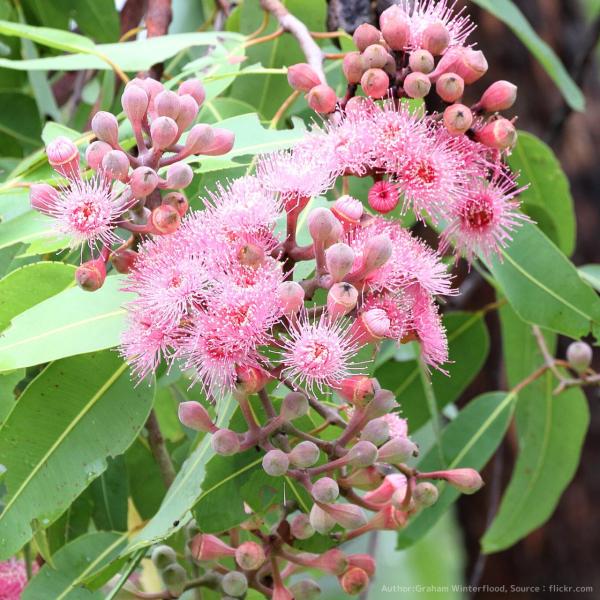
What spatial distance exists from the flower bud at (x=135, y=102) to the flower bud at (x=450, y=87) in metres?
A: 0.27

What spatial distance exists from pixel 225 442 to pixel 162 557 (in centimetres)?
22

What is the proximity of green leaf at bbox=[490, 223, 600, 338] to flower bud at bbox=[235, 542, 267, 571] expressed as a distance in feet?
1.44

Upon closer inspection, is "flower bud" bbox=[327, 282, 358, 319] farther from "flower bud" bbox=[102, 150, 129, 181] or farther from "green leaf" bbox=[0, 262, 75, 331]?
"green leaf" bbox=[0, 262, 75, 331]

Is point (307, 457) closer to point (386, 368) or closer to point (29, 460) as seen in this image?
point (29, 460)

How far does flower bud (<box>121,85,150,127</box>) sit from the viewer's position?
934 mm

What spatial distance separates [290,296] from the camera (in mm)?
809

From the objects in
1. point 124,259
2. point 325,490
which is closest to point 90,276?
point 124,259

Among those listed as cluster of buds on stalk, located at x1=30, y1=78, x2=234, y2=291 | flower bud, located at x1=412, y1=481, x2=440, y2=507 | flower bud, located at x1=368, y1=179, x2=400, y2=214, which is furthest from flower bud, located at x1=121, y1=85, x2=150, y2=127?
flower bud, located at x1=412, y1=481, x2=440, y2=507

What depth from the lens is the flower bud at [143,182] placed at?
0.87 m

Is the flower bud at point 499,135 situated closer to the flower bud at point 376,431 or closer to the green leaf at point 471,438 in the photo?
the flower bud at point 376,431

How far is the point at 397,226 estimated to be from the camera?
35.8 inches

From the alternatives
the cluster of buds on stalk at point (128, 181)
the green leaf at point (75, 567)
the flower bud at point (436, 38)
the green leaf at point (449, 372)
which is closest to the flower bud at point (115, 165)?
the cluster of buds on stalk at point (128, 181)

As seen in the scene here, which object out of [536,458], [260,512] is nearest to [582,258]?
[536,458]

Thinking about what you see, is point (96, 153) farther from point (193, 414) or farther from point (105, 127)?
point (193, 414)
